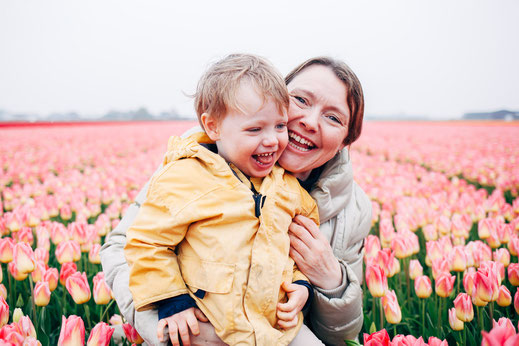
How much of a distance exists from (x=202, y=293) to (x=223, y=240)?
8.5 inches

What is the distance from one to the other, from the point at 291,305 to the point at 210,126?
84 centimetres

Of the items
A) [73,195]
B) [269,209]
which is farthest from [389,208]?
[73,195]

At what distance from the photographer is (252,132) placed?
1.58 meters

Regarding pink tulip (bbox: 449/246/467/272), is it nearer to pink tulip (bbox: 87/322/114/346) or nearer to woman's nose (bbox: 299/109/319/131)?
woman's nose (bbox: 299/109/319/131)

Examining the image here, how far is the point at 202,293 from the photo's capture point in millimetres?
1460

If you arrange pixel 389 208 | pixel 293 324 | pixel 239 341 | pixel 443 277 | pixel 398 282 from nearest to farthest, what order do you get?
pixel 239 341, pixel 293 324, pixel 443 277, pixel 398 282, pixel 389 208

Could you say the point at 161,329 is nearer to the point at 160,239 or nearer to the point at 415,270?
the point at 160,239

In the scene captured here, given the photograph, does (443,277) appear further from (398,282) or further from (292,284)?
(292,284)

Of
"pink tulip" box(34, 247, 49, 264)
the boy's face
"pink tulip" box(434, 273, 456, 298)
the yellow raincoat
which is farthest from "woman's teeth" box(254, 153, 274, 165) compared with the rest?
"pink tulip" box(34, 247, 49, 264)

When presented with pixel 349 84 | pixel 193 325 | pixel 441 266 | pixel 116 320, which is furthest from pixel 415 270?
pixel 116 320

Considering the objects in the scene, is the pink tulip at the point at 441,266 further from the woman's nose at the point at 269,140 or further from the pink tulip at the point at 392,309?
the woman's nose at the point at 269,140

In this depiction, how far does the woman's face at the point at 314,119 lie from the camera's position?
187cm

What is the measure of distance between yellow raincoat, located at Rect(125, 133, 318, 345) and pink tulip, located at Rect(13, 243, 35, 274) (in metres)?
0.86

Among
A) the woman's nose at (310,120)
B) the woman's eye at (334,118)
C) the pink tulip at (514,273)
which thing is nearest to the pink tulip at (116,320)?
the woman's nose at (310,120)
